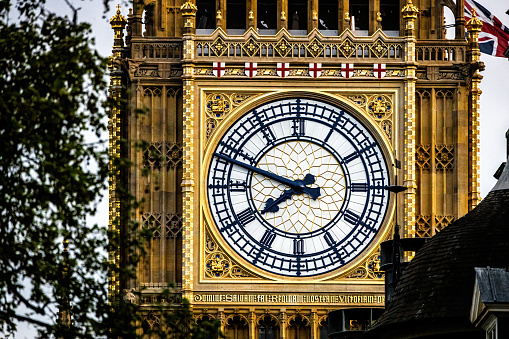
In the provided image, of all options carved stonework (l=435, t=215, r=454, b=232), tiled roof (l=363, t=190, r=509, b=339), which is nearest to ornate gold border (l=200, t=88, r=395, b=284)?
carved stonework (l=435, t=215, r=454, b=232)

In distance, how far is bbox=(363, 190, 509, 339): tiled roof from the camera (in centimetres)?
3978

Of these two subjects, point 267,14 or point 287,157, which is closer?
point 287,157

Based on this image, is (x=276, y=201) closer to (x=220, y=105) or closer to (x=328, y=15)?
(x=220, y=105)

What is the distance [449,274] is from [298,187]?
43.8 feet

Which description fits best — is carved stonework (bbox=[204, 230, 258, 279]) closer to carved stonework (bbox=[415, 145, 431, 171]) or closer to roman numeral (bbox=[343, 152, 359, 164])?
roman numeral (bbox=[343, 152, 359, 164])

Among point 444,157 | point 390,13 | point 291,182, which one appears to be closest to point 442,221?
point 444,157

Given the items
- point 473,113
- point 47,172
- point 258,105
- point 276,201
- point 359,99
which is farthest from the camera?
point 473,113

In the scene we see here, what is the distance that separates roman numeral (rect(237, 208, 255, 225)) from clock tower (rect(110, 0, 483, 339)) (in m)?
0.05

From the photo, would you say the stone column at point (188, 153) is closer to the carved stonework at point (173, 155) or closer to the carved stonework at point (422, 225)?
the carved stonework at point (173, 155)

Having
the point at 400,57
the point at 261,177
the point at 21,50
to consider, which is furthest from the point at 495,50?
the point at 21,50

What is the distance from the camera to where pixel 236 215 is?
53469 mm

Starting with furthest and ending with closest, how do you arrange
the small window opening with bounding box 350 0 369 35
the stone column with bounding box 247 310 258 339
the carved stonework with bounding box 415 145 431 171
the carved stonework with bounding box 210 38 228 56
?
1. the small window opening with bounding box 350 0 369 35
2. the carved stonework with bounding box 415 145 431 171
3. the carved stonework with bounding box 210 38 228 56
4. the stone column with bounding box 247 310 258 339

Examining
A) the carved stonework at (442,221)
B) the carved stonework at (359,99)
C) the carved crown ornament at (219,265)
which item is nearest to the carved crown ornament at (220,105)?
the carved stonework at (359,99)

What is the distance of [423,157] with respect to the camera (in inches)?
2138
